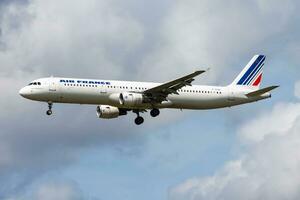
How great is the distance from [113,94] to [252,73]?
22.3 m

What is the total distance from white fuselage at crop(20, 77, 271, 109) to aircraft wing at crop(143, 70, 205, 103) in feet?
2.99

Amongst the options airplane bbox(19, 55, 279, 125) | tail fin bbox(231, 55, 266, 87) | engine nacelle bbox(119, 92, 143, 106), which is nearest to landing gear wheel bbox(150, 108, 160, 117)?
airplane bbox(19, 55, 279, 125)

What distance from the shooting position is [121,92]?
11038 centimetres

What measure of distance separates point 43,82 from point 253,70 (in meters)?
29.8

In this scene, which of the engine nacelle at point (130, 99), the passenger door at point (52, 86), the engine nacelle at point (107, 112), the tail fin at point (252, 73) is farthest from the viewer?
the tail fin at point (252, 73)

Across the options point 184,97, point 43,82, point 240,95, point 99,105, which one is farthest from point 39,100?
point 240,95

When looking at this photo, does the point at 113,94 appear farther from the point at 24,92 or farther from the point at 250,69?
the point at 250,69

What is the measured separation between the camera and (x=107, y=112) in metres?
114

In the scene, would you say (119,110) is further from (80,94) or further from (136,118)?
(80,94)

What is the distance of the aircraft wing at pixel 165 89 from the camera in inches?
4270

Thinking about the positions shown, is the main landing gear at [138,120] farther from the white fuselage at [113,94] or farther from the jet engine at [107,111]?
the white fuselage at [113,94]

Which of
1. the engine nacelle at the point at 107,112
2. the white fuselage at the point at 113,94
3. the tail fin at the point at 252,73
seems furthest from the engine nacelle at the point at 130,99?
the tail fin at the point at 252,73

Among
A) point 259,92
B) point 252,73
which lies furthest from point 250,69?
point 259,92

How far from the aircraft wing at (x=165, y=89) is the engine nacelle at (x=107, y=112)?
5.52 meters
